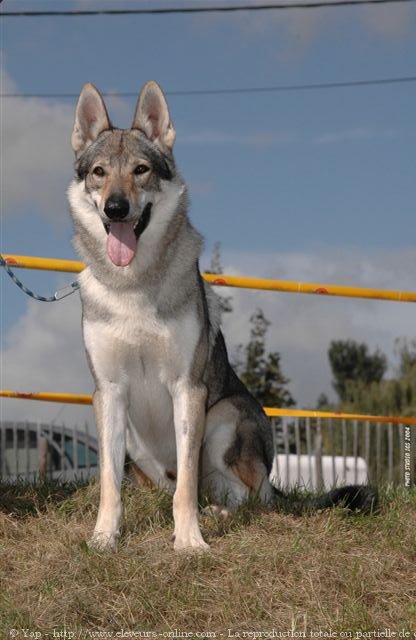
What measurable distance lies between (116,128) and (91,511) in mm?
2604

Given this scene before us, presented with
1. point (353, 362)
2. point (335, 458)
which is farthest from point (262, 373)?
point (353, 362)

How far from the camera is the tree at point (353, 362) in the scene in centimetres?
4706

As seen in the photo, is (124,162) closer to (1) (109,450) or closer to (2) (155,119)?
(2) (155,119)

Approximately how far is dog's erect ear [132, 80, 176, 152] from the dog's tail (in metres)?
2.66

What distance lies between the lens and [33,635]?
186 inches

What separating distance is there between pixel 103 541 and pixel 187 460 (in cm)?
71

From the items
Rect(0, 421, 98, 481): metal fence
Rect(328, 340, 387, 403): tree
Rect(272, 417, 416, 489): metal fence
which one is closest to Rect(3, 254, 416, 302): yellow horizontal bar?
Rect(272, 417, 416, 489): metal fence

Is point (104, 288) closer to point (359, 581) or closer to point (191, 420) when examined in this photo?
point (191, 420)

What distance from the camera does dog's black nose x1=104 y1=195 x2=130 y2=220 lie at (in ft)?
17.8

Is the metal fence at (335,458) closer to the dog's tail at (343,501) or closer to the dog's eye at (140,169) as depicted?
the dog's tail at (343,501)

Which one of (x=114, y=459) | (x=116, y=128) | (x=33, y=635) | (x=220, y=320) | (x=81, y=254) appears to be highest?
(x=116, y=128)

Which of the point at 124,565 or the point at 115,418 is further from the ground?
the point at 115,418

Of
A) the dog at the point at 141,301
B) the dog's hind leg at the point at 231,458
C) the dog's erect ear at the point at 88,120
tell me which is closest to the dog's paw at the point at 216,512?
the dog's hind leg at the point at 231,458

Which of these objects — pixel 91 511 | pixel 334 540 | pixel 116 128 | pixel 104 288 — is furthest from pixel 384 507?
pixel 116 128
